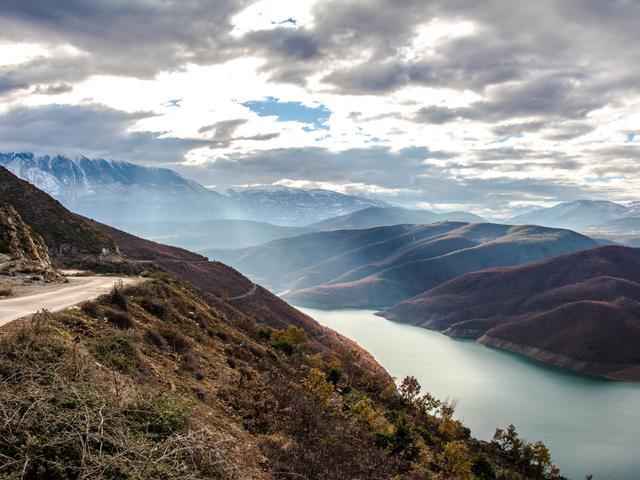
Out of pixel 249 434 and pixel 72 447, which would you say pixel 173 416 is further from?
pixel 249 434

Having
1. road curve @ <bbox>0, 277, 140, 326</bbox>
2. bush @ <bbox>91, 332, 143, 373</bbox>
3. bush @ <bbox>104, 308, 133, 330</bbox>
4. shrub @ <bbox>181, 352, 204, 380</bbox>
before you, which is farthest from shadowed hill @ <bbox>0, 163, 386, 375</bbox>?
bush @ <bbox>91, 332, 143, 373</bbox>

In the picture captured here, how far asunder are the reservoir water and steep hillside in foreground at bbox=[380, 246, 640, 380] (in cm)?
953

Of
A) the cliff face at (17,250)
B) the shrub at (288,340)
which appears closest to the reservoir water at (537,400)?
the shrub at (288,340)

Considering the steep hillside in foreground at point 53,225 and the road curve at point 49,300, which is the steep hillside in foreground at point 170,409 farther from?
the steep hillside in foreground at point 53,225

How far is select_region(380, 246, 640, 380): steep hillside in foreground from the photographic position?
124m

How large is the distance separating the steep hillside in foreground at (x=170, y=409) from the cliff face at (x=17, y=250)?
7631 mm

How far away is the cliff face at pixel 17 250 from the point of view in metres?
27.0

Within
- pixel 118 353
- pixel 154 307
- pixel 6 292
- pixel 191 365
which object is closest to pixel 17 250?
pixel 6 292

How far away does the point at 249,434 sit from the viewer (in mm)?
14633

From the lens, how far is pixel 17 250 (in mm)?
28328

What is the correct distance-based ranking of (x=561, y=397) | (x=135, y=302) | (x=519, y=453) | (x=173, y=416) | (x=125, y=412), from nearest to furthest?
(x=125, y=412) < (x=173, y=416) < (x=135, y=302) < (x=519, y=453) < (x=561, y=397)

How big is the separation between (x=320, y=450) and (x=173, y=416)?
598cm

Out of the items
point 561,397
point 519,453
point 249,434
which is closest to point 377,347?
point 561,397

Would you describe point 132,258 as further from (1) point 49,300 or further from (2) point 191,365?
(2) point 191,365
